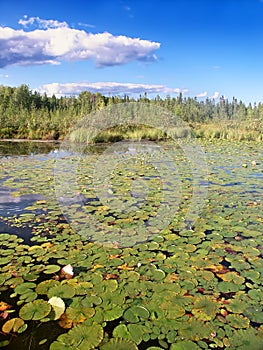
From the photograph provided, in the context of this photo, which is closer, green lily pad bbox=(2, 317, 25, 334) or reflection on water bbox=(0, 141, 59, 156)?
green lily pad bbox=(2, 317, 25, 334)

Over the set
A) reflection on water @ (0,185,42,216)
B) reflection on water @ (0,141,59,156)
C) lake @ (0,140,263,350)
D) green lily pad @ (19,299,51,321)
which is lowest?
reflection on water @ (0,141,59,156)

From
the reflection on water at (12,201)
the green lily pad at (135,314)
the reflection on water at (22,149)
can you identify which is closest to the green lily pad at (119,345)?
the green lily pad at (135,314)

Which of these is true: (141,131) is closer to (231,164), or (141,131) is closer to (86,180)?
(231,164)

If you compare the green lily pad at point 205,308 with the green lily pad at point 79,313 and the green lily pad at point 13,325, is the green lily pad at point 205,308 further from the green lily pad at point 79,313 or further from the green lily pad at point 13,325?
the green lily pad at point 13,325

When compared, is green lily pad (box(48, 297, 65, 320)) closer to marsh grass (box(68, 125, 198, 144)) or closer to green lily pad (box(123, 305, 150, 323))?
green lily pad (box(123, 305, 150, 323))

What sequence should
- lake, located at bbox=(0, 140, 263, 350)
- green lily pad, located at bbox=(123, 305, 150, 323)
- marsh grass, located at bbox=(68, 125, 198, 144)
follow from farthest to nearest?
marsh grass, located at bbox=(68, 125, 198, 144) → green lily pad, located at bbox=(123, 305, 150, 323) → lake, located at bbox=(0, 140, 263, 350)

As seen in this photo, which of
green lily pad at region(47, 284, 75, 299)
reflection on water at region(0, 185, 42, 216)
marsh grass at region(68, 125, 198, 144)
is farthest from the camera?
marsh grass at region(68, 125, 198, 144)

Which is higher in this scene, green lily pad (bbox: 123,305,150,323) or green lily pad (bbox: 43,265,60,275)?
green lily pad (bbox: 123,305,150,323)

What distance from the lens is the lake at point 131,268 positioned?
1.86 m

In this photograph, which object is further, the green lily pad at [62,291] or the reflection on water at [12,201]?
the reflection on water at [12,201]

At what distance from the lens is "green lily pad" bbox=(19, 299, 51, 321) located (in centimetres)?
200

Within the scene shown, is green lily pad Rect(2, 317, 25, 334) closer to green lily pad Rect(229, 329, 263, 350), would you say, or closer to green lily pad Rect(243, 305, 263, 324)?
green lily pad Rect(229, 329, 263, 350)

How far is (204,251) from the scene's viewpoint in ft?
9.90

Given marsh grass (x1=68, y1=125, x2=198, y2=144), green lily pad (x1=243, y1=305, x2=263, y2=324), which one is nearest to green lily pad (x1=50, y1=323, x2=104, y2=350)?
green lily pad (x1=243, y1=305, x2=263, y2=324)
